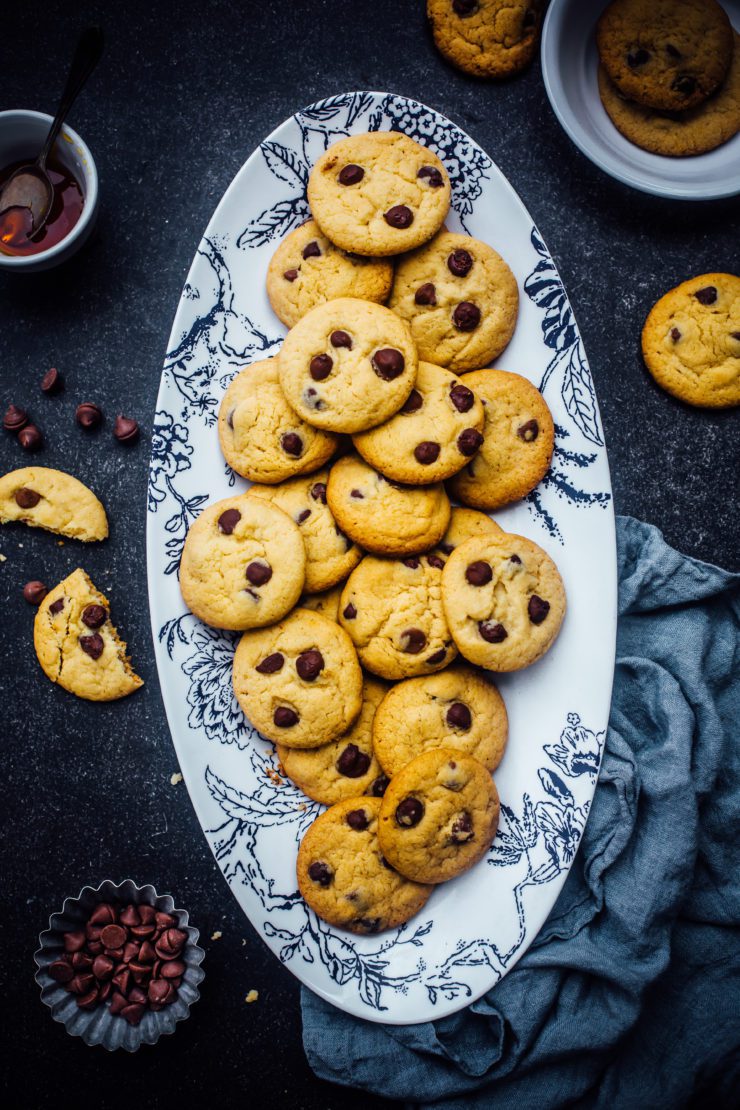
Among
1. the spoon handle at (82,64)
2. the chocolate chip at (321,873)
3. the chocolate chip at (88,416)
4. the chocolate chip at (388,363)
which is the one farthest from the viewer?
the chocolate chip at (88,416)

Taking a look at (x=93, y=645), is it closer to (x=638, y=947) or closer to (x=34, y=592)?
(x=34, y=592)

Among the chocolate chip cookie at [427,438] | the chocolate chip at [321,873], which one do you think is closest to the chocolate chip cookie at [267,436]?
the chocolate chip cookie at [427,438]

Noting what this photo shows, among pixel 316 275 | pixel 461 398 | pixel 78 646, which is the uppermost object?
pixel 316 275

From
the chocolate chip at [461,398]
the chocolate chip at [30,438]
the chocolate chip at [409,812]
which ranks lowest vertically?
the chocolate chip at [409,812]

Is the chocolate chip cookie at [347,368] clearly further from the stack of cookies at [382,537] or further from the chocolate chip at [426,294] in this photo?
the chocolate chip at [426,294]

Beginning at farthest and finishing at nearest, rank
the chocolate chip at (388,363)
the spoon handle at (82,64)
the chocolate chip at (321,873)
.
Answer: the spoon handle at (82,64)
the chocolate chip at (321,873)
the chocolate chip at (388,363)

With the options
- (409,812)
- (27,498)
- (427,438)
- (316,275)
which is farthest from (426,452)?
(27,498)

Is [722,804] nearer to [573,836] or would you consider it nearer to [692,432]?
[573,836]
